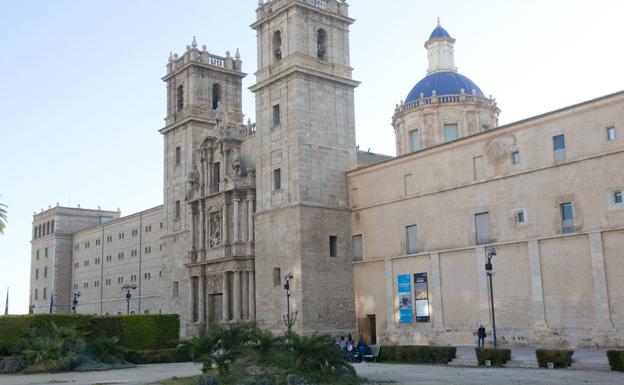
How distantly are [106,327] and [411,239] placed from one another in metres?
16.8

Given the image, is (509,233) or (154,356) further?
(154,356)

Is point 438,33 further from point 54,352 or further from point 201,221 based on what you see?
point 54,352

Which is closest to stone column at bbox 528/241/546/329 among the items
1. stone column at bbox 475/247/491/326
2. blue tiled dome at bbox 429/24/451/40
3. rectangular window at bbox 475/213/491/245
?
stone column at bbox 475/247/491/326

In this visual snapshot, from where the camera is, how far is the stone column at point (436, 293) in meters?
38.2

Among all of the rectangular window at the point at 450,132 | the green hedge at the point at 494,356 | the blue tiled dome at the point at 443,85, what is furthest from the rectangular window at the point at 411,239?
the blue tiled dome at the point at 443,85

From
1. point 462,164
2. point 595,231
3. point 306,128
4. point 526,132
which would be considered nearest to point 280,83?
point 306,128

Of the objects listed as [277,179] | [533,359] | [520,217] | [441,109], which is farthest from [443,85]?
[533,359]

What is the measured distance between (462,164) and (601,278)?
9646 mm

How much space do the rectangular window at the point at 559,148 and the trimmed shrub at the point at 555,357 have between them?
10.6 meters

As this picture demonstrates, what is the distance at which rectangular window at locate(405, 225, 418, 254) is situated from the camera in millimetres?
40438

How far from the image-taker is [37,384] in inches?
1019

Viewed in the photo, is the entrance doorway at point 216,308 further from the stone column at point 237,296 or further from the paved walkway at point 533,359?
the paved walkway at point 533,359

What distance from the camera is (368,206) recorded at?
4328 centimetres

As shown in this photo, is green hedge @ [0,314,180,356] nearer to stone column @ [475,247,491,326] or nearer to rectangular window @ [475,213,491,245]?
stone column @ [475,247,491,326]
